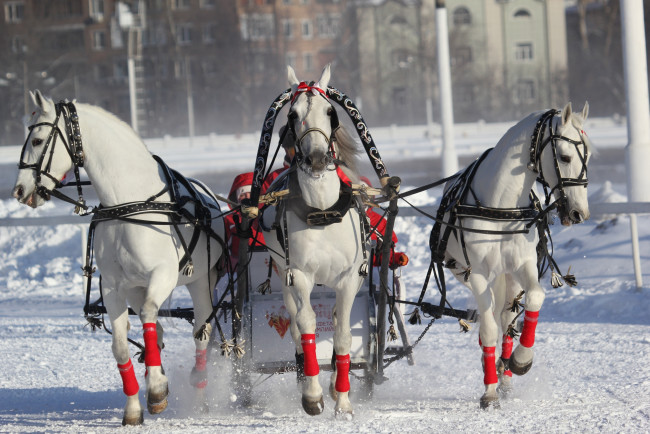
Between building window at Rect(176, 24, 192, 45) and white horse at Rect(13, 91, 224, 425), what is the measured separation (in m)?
52.0

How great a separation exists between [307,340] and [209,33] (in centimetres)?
5195

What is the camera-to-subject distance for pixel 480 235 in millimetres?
6840

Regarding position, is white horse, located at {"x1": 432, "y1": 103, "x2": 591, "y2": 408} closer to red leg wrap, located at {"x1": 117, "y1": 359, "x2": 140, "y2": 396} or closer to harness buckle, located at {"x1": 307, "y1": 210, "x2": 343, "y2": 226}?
harness buckle, located at {"x1": 307, "y1": 210, "x2": 343, "y2": 226}

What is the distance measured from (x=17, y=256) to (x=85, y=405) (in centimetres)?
879

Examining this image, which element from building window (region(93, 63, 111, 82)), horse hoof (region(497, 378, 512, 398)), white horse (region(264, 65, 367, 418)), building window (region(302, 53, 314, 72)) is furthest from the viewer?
building window (region(93, 63, 111, 82))

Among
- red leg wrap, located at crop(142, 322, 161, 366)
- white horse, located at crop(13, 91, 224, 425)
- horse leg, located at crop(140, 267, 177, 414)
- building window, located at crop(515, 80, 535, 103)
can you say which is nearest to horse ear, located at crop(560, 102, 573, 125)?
white horse, located at crop(13, 91, 224, 425)

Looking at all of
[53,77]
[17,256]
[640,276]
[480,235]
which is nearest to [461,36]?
[53,77]

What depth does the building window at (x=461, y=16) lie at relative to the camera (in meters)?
55.8

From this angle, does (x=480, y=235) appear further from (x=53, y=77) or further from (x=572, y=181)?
(x=53, y=77)

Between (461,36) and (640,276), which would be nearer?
(640,276)

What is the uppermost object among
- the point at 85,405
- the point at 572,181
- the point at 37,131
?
the point at 37,131

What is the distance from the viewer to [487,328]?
22.9 feet

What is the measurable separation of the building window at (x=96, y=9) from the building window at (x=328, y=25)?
12.3 metres

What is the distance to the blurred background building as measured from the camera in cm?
5397
